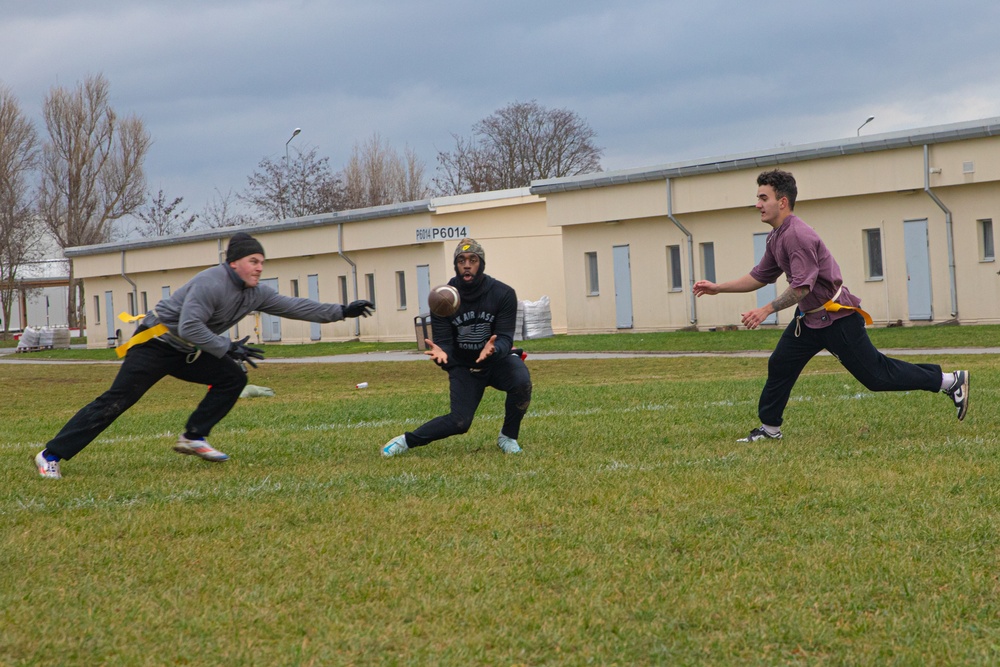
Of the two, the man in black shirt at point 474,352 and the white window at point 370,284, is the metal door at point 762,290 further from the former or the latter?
the man in black shirt at point 474,352

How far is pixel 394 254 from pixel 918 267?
755 inches

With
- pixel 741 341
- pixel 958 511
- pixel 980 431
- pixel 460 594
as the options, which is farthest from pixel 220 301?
pixel 741 341

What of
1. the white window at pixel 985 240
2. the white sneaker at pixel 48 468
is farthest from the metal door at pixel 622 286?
the white sneaker at pixel 48 468

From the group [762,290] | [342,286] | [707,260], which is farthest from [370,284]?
[762,290]

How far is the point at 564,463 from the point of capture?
838cm

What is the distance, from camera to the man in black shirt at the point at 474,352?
29.9ft

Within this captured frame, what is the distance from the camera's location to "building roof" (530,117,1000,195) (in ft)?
96.4

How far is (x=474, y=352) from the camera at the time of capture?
927cm

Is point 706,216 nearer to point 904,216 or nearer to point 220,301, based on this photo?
point 904,216

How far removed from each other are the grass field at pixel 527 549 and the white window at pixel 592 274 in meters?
28.4

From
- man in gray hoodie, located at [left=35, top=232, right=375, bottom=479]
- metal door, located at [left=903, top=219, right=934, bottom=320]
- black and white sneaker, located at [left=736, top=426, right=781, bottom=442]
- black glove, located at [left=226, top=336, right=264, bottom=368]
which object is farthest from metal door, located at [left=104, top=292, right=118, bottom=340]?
black and white sneaker, located at [left=736, top=426, right=781, bottom=442]

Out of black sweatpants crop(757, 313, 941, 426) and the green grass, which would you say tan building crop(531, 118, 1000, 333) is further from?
black sweatpants crop(757, 313, 941, 426)

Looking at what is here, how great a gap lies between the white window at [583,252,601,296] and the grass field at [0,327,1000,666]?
2836cm

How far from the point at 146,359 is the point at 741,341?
70.6ft
